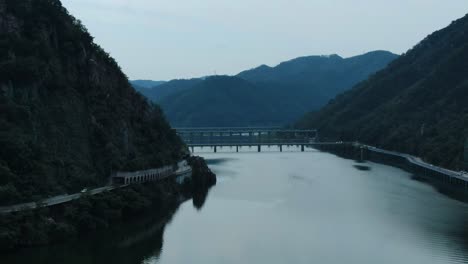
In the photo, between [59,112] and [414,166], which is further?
[414,166]

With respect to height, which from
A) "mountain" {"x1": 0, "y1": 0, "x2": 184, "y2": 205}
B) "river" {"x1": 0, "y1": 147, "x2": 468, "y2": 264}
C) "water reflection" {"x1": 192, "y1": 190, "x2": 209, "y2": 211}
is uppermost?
"mountain" {"x1": 0, "y1": 0, "x2": 184, "y2": 205}

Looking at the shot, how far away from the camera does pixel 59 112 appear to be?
47.6m

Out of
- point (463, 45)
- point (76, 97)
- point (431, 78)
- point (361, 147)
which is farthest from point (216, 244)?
point (463, 45)

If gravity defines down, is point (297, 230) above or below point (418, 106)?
below

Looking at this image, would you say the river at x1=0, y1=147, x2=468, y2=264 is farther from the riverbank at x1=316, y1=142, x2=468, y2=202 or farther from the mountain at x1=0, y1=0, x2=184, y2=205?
the mountain at x1=0, y1=0, x2=184, y2=205

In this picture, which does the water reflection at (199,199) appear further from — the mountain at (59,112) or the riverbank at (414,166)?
the riverbank at (414,166)

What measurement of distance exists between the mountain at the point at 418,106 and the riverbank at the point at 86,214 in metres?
35.0

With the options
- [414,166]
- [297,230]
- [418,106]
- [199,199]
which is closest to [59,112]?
[199,199]

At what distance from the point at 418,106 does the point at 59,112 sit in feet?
233

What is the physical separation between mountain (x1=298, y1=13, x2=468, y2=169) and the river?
61.2 feet

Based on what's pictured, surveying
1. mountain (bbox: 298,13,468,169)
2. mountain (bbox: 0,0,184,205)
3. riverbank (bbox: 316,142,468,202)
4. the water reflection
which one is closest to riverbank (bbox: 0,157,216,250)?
the water reflection

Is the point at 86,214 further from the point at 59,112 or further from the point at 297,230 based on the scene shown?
the point at 297,230

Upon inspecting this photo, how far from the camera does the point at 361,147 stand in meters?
100

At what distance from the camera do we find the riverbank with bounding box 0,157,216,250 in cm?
3453
